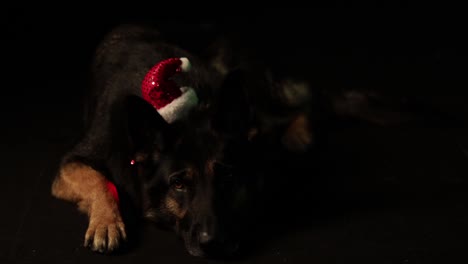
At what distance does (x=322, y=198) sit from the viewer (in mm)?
3637

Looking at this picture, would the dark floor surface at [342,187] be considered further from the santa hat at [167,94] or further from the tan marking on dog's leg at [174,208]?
the santa hat at [167,94]

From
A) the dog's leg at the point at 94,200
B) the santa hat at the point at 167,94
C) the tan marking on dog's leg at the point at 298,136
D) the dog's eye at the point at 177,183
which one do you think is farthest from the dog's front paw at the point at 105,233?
the tan marking on dog's leg at the point at 298,136

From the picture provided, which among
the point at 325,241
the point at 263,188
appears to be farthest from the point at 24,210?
the point at 325,241

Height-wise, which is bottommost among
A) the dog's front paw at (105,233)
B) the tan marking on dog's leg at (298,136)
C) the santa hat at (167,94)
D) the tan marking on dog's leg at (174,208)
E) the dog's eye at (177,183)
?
the dog's front paw at (105,233)

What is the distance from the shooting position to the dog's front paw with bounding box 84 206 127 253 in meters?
3.12

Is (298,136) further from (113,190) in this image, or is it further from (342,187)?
(113,190)

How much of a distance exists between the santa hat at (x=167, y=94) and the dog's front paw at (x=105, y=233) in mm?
560

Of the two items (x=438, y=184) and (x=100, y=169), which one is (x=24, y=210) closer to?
(x=100, y=169)

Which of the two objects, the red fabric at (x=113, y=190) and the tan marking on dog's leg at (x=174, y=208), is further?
the red fabric at (x=113, y=190)

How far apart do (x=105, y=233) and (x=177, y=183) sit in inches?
17.4

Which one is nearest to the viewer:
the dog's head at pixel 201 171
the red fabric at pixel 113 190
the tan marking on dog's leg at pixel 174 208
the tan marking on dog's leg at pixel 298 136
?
the dog's head at pixel 201 171

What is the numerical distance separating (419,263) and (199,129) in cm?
119

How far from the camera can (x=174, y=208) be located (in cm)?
313

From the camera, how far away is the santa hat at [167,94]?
129 inches
